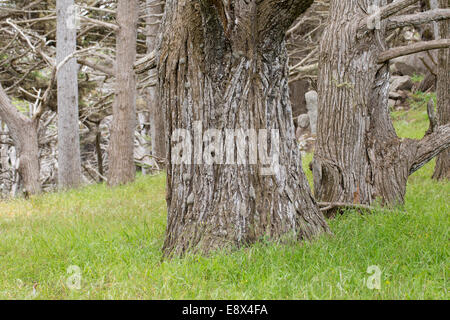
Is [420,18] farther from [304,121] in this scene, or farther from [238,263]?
[304,121]

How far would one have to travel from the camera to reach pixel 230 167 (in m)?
3.91

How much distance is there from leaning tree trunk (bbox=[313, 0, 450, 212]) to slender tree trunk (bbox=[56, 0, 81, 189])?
6877mm

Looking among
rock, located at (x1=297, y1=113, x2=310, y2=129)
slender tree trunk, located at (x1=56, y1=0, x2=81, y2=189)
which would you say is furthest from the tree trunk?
rock, located at (x1=297, y1=113, x2=310, y2=129)

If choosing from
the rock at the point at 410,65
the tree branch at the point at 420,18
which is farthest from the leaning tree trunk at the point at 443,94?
the rock at the point at 410,65

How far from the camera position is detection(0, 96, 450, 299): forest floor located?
3.15 meters

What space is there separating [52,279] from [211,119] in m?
1.92

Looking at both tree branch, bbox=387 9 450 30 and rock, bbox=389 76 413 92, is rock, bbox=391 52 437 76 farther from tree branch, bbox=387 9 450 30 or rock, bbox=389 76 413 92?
tree branch, bbox=387 9 450 30

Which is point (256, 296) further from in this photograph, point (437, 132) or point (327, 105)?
point (437, 132)

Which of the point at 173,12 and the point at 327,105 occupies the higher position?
the point at 173,12

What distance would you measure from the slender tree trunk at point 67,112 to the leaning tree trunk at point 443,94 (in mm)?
7802

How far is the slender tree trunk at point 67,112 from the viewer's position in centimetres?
1041

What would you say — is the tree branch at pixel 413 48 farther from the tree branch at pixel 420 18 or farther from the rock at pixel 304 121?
the rock at pixel 304 121

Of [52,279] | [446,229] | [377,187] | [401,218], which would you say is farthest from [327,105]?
[52,279]

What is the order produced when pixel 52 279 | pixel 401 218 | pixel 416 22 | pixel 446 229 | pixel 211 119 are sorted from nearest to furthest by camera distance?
pixel 52 279, pixel 211 119, pixel 446 229, pixel 401 218, pixel 416 22
